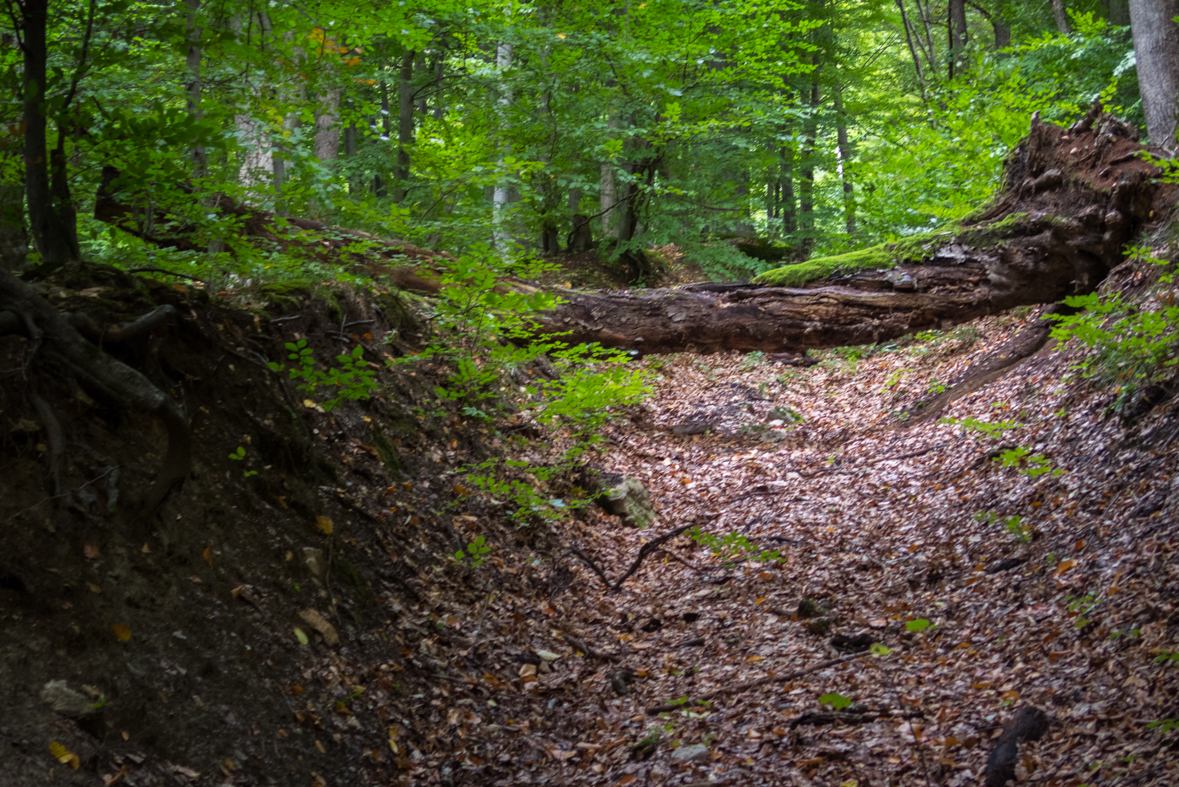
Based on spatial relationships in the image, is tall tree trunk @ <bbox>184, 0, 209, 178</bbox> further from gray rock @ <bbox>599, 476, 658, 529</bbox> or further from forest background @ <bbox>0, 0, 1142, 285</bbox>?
gray rock @ <bbox>599, 476, 658, 529</bbox>

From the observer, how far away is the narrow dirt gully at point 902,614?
11.5 feet

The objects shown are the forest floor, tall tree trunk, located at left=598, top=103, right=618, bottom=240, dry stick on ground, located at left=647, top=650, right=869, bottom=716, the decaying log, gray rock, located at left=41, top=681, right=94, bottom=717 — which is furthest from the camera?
tall tree trunk, located at left=598, top=103, right=618, bottom=240

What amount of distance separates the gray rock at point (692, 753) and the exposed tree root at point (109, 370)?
283cm

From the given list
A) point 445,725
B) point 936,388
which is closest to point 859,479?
point 936,388

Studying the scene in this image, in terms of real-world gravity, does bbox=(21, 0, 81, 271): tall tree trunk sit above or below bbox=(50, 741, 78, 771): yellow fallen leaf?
above

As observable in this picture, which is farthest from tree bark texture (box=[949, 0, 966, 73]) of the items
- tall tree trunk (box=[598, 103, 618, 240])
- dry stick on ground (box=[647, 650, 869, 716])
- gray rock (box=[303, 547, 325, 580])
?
gray rock (box=[303, 547, 325, 580])

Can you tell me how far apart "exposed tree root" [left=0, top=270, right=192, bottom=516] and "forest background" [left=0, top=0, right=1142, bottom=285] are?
83cm

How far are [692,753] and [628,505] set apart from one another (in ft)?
11.9

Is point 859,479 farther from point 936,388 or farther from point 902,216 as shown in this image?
point 902,216

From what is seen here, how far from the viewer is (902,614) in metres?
5.07

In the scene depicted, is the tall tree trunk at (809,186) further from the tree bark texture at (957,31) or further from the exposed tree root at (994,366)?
the exposed tree root at (994,366)

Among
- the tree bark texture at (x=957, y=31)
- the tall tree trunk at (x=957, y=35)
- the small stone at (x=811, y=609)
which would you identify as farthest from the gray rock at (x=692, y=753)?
the tree bark texture at (x=957, y=31)

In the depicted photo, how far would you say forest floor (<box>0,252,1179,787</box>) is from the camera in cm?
305

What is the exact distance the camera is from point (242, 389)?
461cm
